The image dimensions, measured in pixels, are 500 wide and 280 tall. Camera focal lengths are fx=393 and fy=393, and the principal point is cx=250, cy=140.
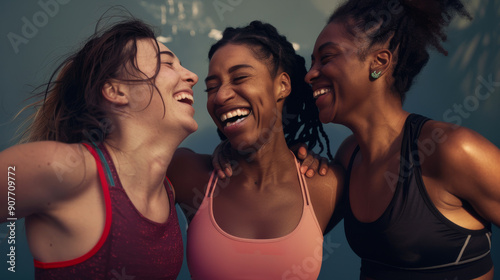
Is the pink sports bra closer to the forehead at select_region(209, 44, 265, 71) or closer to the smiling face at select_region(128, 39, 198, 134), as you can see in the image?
the smiling face at select_region(128, 39, 198, 134)

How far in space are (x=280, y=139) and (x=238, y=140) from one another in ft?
0.77

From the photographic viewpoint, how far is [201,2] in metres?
3.41

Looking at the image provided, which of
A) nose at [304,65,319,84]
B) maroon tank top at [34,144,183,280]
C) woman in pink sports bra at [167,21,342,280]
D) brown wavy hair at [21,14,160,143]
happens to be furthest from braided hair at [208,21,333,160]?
maroon tank top at [34,144,183,280]

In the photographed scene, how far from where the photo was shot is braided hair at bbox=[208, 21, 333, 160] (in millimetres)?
1913

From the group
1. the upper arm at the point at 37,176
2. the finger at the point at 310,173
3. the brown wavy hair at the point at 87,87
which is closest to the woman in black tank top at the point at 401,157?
the finger at the point at 310,173

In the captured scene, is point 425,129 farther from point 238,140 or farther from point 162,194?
point 162,194

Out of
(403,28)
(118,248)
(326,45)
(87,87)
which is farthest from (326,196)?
(87,87)

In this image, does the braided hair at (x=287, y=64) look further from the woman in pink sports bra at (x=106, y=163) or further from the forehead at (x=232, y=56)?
the woman in pink sports bra at (x=106, y=163)

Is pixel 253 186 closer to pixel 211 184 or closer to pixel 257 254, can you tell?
pixel 211 184

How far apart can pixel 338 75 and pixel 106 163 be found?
1008 mm

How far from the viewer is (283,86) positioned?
76.4 inches

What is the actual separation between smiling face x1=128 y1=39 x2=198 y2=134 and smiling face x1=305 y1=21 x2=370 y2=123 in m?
0.61

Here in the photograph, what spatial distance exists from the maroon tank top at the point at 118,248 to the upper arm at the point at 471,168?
1027 millimetres

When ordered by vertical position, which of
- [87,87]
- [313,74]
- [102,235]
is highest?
[313,74]
